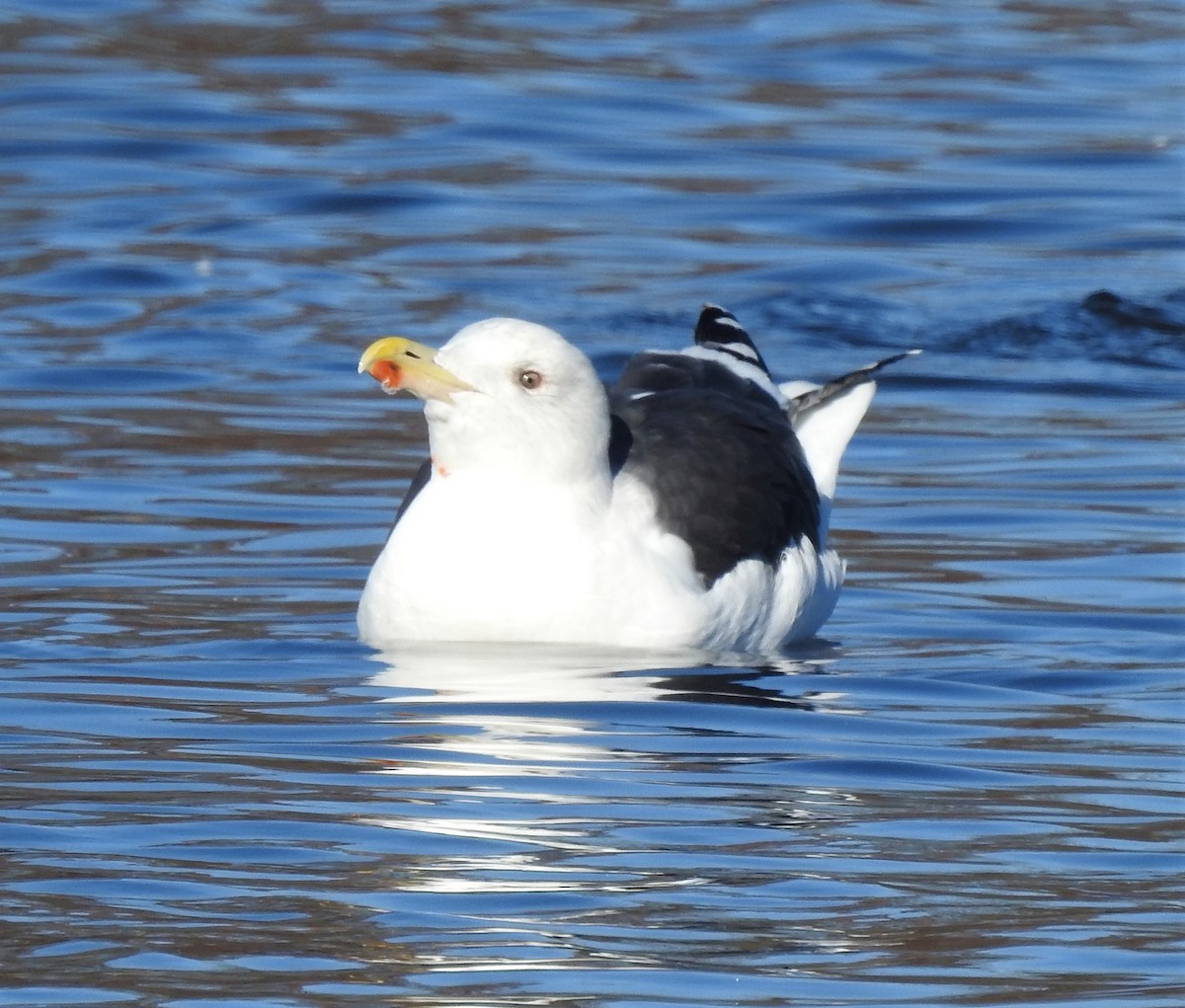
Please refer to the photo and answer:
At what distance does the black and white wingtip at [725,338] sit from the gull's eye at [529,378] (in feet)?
6.14

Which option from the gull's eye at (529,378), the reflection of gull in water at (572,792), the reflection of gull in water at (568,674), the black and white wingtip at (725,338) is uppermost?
the gull's eye at (529,378)

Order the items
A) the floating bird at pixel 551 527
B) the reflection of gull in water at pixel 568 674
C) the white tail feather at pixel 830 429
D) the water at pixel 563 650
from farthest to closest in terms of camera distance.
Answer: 1. the white tail feather at pixel 830 429
2. the floating bird at pixel 551 527
3. the reflection of gull in water at pixel 568 674
4. the water at pixel 563 650

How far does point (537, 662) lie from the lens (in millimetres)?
7684

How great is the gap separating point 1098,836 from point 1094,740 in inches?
40.0

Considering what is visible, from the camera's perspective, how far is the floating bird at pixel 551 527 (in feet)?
25.5

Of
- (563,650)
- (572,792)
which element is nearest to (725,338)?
(563,650)

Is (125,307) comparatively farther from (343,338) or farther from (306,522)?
(306,522)

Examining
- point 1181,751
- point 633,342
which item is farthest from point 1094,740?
point 633,342

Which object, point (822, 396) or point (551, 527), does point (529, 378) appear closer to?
point (551, 527)

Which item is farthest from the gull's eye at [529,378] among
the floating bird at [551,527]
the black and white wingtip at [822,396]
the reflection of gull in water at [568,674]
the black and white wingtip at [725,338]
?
the black and white wingtip at [822,396]

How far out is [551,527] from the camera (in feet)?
25.7

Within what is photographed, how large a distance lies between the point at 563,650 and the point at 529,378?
745 millimetres

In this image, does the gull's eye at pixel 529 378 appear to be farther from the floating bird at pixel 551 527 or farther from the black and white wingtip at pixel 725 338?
the black and white wingtip at pixel 725 338

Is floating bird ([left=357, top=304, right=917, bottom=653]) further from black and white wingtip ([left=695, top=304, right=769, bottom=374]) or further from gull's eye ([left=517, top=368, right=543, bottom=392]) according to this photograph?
black and white wingtip ([left=695, top=304, right=769, bottom=374])
